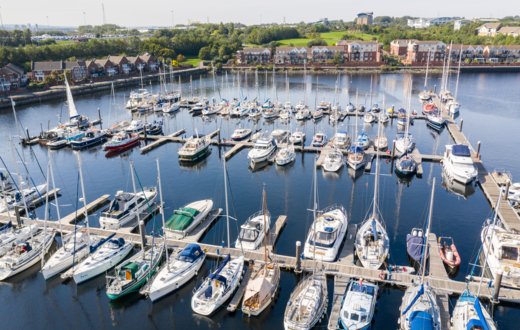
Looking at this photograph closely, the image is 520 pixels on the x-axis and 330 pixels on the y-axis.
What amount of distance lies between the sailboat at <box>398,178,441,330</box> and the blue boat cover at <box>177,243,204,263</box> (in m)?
15.7

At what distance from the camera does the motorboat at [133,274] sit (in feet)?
96.4

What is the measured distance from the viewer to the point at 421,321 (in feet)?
79.0

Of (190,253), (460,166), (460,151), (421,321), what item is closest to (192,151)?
(190,253)

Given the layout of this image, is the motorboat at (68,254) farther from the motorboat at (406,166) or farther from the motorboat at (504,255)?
the motorboat at (406,166)

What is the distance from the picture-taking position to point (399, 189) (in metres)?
49.5

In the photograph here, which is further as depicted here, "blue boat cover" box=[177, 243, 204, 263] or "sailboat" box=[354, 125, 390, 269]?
"blue boat cover" box=[177, 243, 204, 263]

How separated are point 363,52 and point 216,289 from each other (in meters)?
160

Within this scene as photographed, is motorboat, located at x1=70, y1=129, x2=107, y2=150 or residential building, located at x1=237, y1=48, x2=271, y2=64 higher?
residential building, located at x1=237, y1=48, x2=271, y2=64

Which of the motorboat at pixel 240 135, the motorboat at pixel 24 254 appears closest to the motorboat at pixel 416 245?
the motorboat at pixel 24 254

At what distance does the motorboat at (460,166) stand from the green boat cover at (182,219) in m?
32.4

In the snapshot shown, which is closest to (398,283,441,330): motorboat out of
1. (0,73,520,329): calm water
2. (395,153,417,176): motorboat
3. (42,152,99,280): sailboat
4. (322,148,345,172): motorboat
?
(0,73,520,329): calm water

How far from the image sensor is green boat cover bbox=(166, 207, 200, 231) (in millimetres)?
36750

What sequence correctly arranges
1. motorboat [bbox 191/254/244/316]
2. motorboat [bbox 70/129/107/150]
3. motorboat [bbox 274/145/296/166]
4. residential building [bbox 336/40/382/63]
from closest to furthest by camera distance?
motorboat [bbox 191/254/244/316] < motorboat [bbox 274/145/296/166] < motorboat [bbox 70/129/107/150] < residential building [bbox 336/40/382/63]

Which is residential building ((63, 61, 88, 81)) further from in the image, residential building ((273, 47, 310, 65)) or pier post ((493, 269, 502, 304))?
pier post ((493, 269, 502, 304))
